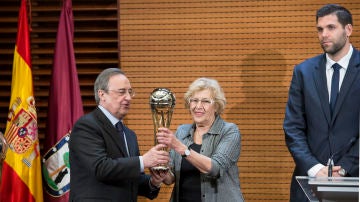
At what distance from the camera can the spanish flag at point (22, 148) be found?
459 cm

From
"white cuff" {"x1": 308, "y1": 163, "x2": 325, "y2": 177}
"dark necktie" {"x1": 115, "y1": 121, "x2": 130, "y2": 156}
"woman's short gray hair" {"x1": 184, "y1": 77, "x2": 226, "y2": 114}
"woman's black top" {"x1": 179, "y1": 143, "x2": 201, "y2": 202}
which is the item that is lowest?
"woman's black top" {"x1": 179, "y1": 143, "x2": 201, "y2": 202}

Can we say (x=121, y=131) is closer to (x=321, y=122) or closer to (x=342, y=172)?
(x=321, y=122)

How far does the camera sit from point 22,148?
4.60 m

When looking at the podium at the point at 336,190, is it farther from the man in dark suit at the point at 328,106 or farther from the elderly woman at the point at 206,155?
the elderly woman at the point at 206,155

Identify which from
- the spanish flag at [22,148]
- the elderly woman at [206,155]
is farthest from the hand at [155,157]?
the spanish flag at [22,148]

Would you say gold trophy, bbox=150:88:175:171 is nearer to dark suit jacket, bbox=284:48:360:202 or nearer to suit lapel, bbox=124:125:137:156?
suit lapel, bbox=124:125:137:156

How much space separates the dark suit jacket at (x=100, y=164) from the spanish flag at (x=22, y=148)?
1203mm

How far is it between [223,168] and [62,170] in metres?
1.47

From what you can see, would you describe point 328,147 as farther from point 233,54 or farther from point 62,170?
point 62,170

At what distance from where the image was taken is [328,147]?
3.54m

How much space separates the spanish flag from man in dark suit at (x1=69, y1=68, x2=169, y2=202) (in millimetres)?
1200

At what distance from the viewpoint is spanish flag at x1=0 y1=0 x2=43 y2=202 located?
4586 mm

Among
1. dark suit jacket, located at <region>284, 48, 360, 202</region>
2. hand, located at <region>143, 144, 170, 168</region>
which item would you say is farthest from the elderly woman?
dark suit jacket, located at <region>284, 48, 360, 202</region>

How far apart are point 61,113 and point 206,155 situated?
1.43m
